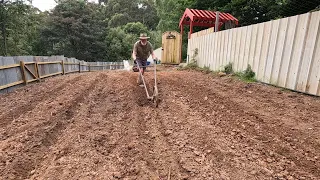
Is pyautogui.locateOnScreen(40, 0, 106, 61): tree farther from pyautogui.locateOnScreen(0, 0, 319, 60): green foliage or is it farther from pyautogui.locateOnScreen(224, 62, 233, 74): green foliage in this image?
pyautogui.locateOnScreen(224, 62, 233, 74): green foliage

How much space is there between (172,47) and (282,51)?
333 inches

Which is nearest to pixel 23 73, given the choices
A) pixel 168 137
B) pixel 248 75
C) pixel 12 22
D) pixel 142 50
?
pixel 142 50

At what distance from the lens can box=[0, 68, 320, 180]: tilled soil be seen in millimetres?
2188

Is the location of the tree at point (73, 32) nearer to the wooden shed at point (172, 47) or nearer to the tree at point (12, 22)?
the tree at point (12, 22)

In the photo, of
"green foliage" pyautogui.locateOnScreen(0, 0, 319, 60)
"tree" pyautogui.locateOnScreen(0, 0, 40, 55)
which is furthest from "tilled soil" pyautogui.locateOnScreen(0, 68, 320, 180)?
"tree" pyautogui.locateOnScreen(0, 0, 40, 55)

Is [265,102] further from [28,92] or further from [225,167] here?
[28,92]

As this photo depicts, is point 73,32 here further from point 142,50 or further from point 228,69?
point 228,69

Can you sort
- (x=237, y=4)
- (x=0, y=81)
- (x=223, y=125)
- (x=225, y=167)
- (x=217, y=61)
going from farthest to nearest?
(x=237, y=4) → (x=217, y=61) → (x=0, y=81) → (x=223, y=125) → (x=225, y=167)

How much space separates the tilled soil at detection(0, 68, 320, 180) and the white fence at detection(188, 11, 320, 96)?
328 mm

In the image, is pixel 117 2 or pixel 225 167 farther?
pixel 117 2

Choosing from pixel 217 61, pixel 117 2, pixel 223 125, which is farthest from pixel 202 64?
pixel 117 2

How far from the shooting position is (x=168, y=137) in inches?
114

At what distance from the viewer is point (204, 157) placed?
238 cm

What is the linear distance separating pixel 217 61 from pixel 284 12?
216 inches
